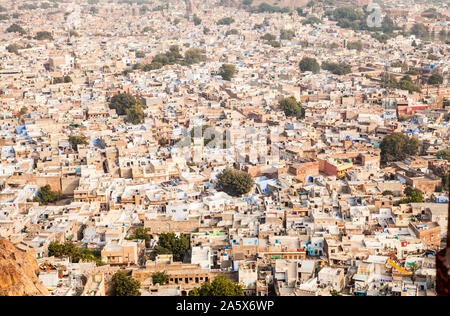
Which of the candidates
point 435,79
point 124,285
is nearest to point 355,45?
point 435,79

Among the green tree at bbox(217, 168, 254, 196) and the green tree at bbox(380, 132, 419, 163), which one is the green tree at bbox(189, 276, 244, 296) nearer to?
the green tree at bbox(217, 168, 254, 196)

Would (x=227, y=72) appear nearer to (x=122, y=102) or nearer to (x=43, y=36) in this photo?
(x=122, y=102)

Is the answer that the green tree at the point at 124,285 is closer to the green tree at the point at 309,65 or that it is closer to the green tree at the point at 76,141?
the green tree at the point at 76,141

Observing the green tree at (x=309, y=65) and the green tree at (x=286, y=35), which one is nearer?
the green tree at (x=309, y=65)

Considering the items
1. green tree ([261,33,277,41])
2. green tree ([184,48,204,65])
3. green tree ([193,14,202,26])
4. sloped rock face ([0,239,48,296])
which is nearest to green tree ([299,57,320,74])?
green tree ([184,48,204,65])

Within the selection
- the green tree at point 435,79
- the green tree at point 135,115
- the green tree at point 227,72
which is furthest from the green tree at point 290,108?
the green tree at point 435,79
